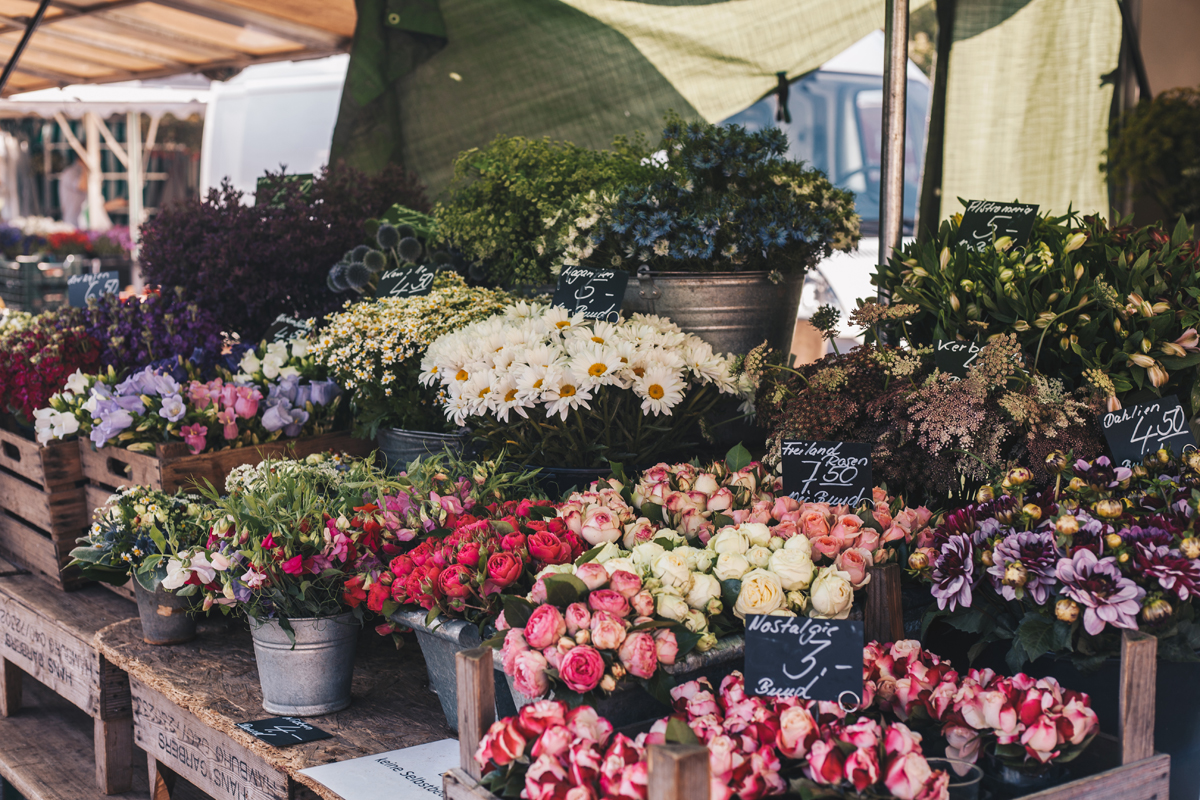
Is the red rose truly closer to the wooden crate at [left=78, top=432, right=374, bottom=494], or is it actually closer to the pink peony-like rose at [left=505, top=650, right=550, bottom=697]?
the pink peony-like rose at [left=505, top=650, right=550, bottom=697]

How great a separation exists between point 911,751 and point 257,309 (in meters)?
1.97

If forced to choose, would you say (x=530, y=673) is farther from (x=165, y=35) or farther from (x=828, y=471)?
(x=165, y=35)

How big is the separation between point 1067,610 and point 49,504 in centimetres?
202

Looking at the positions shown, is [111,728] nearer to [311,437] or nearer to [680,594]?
[311,437]

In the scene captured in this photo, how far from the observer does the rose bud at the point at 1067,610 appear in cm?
109

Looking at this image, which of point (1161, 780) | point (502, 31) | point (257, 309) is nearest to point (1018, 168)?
point (502, 31)

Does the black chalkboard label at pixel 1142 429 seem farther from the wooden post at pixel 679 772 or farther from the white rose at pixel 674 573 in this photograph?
the wooden post at pixel 679 772

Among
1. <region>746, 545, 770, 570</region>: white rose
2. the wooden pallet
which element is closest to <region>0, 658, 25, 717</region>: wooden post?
the wooden pallet

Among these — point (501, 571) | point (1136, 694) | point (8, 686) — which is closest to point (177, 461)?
point (8, 686)

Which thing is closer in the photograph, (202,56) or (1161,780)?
(1161,780)

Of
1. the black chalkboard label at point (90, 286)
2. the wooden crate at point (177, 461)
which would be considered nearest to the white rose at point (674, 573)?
the wooden crate at point (177, 461)

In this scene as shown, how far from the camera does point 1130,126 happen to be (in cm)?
363

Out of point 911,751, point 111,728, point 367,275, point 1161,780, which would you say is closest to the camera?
point 911,751

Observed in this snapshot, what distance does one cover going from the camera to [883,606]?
1.24 m
